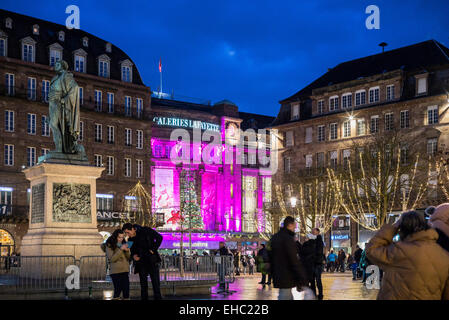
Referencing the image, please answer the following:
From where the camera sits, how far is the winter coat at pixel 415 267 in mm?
6582

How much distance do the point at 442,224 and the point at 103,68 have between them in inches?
2391

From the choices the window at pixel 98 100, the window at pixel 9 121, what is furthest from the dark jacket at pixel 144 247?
the window at pixel 98 100

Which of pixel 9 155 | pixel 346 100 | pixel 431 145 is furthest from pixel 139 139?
pixel 431 145

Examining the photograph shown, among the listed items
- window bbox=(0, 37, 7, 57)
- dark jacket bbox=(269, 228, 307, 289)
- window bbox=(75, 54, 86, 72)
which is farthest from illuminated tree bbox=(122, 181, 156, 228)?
dark jacket bbox=(269, 228, 307, 289)

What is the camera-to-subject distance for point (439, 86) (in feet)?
189

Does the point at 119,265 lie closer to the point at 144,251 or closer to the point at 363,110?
the point at 144,251

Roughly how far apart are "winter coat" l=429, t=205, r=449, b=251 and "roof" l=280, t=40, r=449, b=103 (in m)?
53.0

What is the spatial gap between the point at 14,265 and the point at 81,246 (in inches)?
67.2

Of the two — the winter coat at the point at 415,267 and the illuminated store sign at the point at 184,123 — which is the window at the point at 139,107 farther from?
the winter coat at the point at 415,267

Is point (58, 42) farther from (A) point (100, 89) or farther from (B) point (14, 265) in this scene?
(B) point (14, 265)

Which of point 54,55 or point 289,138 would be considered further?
point 289,138

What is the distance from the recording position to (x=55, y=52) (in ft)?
205

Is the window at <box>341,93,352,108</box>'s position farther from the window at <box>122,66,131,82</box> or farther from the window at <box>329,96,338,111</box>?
the window at <box>122,66,131,82</box>

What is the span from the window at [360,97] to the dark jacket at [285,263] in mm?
54694
